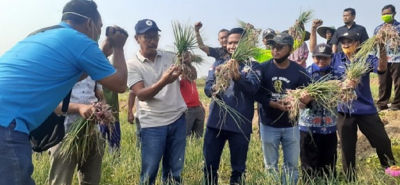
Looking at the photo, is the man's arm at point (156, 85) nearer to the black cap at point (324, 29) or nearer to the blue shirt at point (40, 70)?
the blue shirt at point (40, 70)

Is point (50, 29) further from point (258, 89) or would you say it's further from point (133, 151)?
point (133, 151)

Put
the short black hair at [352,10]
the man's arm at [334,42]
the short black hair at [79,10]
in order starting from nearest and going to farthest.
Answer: the short black hair at [79,10] → the man's arm at [334,42] → the short black hair at [352,10]

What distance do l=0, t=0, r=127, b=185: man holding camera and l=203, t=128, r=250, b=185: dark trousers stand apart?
149 cm

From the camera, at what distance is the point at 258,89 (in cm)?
334

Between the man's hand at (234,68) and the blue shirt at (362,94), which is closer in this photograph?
the man's hand at (234,68)

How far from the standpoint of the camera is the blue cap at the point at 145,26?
3.15 meters

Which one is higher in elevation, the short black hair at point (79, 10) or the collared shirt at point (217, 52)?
the short black hair at point (79, 10)

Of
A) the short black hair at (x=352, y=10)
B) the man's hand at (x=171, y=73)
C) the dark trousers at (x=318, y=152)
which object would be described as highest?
the short black hair at (x=352, y=10)

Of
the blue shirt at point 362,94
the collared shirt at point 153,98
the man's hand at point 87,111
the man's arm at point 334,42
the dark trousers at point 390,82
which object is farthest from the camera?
the dark trousers at point 390,82

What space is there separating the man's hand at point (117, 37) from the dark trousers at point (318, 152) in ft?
6.61

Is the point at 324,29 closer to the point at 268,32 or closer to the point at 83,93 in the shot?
the point at 268,32

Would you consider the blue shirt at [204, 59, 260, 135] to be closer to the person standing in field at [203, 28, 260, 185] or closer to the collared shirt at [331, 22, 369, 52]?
the person standing in field at [203, 28, 260, 185]

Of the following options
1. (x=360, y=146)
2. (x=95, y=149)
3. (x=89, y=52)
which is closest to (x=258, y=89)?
(x=95, y=149)

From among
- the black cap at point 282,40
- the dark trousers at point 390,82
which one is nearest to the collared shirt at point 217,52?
the black cap at point 282,40
